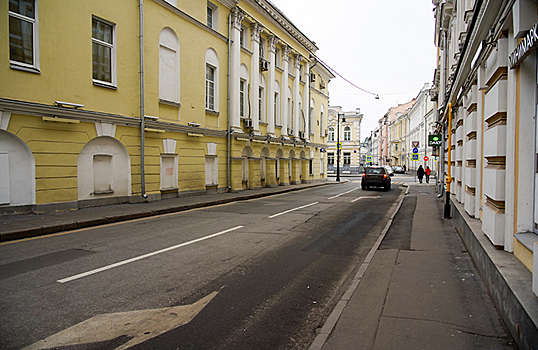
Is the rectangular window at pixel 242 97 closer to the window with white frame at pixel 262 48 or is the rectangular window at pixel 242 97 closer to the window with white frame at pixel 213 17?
the window with white frame at pixel 262 48

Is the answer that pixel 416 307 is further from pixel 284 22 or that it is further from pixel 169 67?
pixel 284 22

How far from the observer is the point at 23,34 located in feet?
33.1

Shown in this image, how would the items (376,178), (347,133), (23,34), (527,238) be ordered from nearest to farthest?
(527,238)
(23,34)
(376,178)
(347,133)

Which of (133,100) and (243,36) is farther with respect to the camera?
(243,36)

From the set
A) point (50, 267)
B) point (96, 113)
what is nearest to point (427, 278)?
point (50, 267)

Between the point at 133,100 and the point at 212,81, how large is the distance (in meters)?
6.26

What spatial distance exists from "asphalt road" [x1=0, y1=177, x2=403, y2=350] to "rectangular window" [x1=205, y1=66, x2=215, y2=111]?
1082 cm

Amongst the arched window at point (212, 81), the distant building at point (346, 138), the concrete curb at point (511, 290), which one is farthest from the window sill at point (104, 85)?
the distant building at point (346, 138)

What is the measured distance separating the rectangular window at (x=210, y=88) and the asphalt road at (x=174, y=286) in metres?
10.8

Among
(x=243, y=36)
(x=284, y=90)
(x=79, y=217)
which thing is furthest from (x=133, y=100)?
(x=284, y=90)

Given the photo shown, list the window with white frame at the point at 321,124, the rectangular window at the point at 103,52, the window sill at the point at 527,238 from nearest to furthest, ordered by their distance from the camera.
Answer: the window sill at the point at 527,238, the rectangular window at the point at 103,52, the window with white frame at the point at 321,124

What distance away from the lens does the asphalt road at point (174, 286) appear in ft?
11.8

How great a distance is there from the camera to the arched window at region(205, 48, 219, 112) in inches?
727

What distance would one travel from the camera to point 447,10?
51.5 ft
